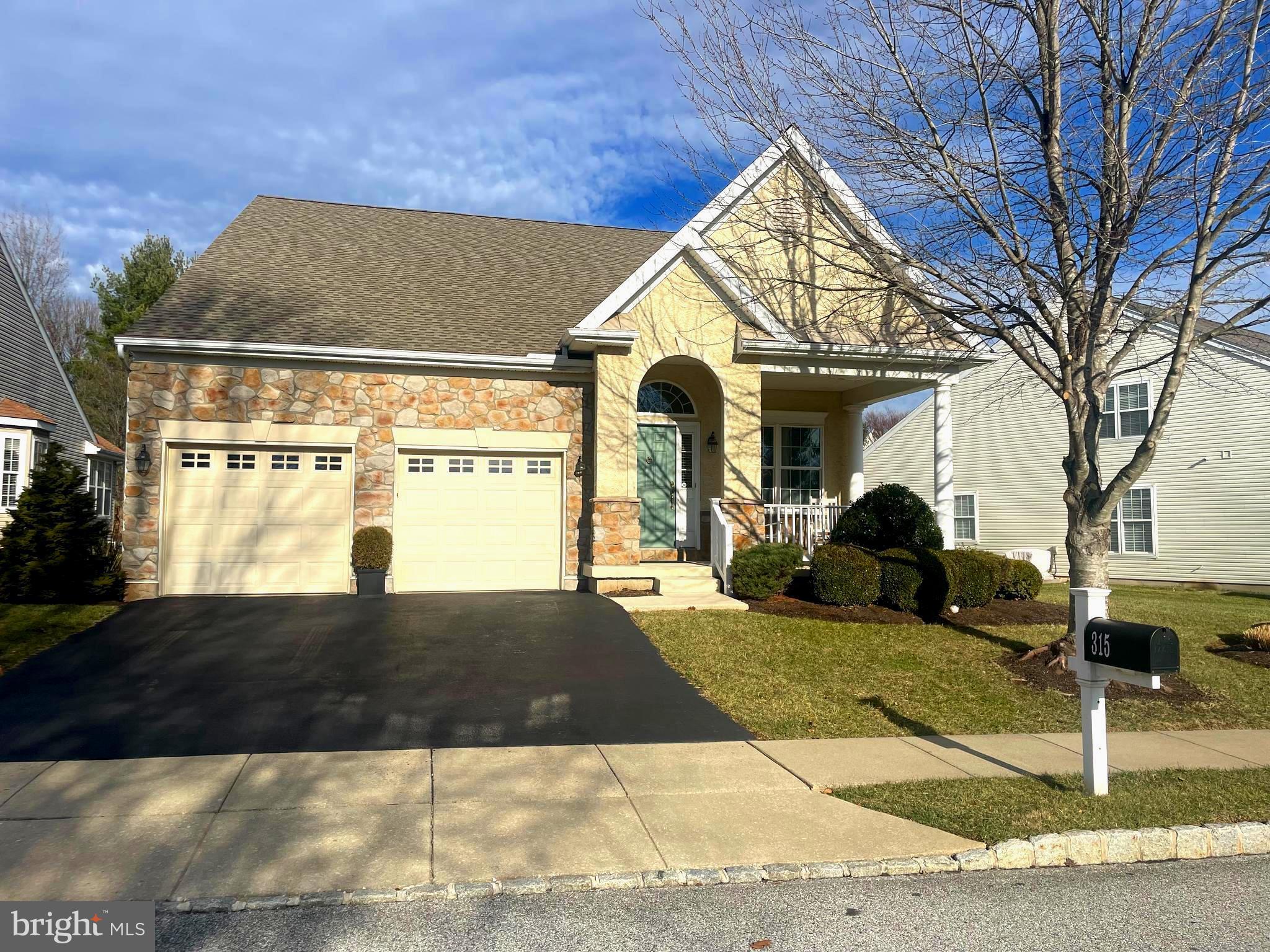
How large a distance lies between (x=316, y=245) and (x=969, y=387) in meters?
18.5

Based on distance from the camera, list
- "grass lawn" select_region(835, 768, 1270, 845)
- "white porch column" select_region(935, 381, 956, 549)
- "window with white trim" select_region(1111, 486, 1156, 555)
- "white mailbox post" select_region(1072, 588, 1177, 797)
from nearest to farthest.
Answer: "grass lawn" select_region(835, 768, 1270, 845) → "white mailbox post" select_region(1072, 588, 1177, 797) → "white porch column" select_region(935, 381, 956, 549) → "window with white trim" select_region(1111, 486, 1156, 555)

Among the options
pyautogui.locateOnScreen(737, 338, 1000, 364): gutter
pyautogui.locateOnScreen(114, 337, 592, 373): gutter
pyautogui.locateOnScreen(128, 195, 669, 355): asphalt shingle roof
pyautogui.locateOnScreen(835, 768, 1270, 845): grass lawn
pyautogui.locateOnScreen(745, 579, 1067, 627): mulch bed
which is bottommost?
pyautogui.locateOnScreen(835, 768, 1270, 845): grass lawn

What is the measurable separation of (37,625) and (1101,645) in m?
10.8

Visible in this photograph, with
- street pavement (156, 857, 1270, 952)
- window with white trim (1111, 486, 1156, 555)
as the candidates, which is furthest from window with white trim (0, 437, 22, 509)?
window with white trim (1111, 486, 1156, 555)

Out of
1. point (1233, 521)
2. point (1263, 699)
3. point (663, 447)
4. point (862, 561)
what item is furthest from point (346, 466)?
point (1233, 521)

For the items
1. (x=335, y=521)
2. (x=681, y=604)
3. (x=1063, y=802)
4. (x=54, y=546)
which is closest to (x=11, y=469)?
(x=54, y=546)

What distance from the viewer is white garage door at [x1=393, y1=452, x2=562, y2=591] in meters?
13.7

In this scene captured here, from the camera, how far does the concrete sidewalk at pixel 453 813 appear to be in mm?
4715

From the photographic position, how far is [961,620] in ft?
41.0

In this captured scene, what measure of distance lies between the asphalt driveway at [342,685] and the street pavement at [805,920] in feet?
8.98

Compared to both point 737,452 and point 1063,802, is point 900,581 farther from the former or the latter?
point 1063,802

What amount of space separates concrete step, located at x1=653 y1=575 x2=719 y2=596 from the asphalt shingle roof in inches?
160

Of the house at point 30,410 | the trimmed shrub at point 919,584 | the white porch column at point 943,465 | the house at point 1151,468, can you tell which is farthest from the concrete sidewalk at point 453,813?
the house at point 30,410

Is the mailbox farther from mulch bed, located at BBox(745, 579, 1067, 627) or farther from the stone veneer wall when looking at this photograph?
the stone veneer wall
